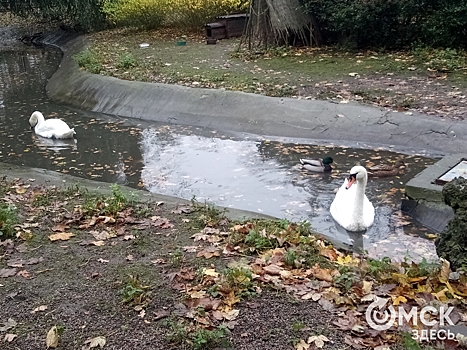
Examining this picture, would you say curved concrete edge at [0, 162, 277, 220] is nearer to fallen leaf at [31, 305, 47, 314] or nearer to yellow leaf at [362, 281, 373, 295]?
yellow leaf at [362, 281, 373, 295]

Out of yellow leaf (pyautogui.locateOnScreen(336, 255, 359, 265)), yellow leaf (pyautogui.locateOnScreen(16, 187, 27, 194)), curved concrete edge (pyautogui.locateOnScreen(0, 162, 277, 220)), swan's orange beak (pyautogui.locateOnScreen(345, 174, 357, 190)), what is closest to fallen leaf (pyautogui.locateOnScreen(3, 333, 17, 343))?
yellow leaf (pyautogui.locateOnScreen(336, 255, 359, 265))

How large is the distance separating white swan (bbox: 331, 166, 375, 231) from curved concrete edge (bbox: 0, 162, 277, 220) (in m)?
0.69

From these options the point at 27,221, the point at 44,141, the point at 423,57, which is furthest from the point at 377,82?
the point at 27,221

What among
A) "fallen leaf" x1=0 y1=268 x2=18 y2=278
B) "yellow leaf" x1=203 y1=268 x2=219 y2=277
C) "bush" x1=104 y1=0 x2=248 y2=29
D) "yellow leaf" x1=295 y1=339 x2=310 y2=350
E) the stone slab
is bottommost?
the stone slab

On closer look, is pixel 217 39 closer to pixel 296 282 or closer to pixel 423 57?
pixel 423 57

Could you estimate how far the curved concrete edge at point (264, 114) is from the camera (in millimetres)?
7871

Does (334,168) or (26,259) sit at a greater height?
(26,259)

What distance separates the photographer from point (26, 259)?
423cm

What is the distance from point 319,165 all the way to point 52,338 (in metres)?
4.53

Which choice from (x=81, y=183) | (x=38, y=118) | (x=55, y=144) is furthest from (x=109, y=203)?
(x=38, y=118)

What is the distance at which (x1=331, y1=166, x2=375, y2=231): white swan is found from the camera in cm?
534

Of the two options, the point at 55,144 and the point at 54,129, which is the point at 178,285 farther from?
the point at 54,129

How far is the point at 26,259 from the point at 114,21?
674 inches

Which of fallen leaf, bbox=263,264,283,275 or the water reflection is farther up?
fallen leaf, bbox=263,264,283,275
